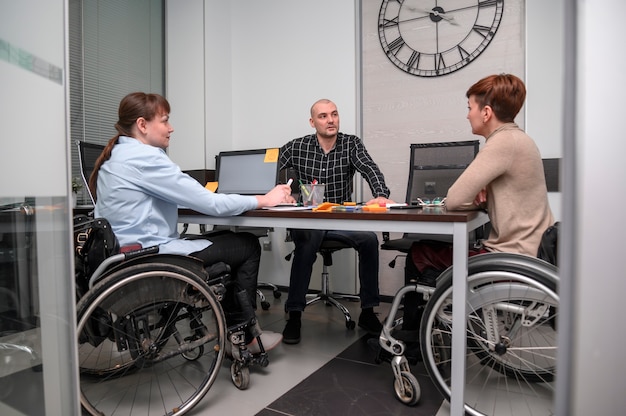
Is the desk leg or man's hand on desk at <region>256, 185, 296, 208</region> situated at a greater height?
man's hand on desk at <region>256, 185, 296, 208</region>

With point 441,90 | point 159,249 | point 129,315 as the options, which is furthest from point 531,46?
point 129,315

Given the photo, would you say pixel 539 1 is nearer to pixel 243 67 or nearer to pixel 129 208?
pixel 243 67

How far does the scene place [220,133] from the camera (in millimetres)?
3740

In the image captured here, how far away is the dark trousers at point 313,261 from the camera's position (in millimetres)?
2352

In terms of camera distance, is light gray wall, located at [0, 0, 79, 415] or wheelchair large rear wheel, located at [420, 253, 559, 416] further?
wheelchair large rear wheel, located at [420, 253, 559, 416]

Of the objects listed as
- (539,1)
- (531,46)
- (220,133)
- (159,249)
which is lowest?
(159,249)

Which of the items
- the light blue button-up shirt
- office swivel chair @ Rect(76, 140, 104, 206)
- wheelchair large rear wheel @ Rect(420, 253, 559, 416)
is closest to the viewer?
wheelchair large rear wheel @ Rect(420, 253, 559, 416)

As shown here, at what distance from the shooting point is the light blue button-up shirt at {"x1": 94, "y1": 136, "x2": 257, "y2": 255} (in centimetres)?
154

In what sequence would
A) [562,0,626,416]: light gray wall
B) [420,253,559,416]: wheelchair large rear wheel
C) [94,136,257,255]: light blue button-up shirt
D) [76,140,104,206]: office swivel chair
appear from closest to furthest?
1. [562,0,626,416]: light gray wall
2. [420,253,559,416]: wheelchair large rear wheel
3. [94,136,257,255]: light blue button-up shirt
4. [76,140,104,206]: office swivel chair

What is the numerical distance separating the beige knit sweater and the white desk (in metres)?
0.09

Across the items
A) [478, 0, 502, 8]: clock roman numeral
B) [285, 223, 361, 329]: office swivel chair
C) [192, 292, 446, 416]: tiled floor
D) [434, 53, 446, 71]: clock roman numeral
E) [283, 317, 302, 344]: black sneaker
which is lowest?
[192, 292, 446, 416]: tiled floor

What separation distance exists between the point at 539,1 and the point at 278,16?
1.94 metres

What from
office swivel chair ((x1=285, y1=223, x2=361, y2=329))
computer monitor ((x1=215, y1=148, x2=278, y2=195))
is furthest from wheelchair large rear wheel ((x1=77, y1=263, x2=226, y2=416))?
computer monitor ((x1=215, y1=148, x2=278, y2=195))

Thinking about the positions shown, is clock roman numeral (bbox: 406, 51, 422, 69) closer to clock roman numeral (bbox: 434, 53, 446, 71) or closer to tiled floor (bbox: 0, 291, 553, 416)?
clock roman numeral (bbox: 434, 53, 446, 71)
